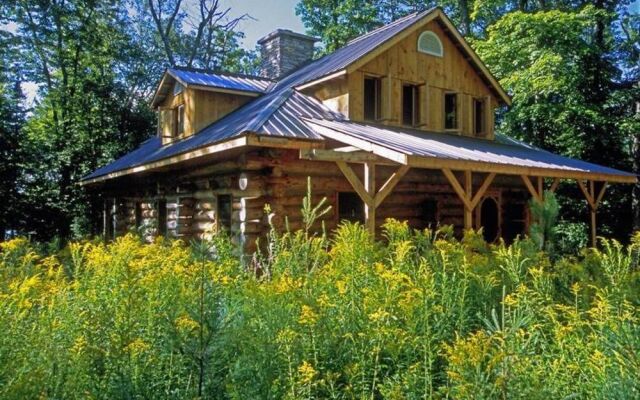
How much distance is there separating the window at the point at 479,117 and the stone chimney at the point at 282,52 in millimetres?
6007

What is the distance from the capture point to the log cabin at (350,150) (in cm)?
863

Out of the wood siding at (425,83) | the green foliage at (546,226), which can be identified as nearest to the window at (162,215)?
the wood siding at (425,83)

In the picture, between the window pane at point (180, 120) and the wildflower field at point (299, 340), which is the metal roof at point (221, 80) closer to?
the window pane at point (180, 120)

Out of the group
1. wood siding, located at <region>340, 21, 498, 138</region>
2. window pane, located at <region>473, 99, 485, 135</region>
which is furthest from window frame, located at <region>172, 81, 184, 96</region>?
window pane, located at <region>473, 99, 485, 135</region>

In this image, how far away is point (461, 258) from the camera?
10.5 feet

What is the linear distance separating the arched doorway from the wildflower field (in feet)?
37.4

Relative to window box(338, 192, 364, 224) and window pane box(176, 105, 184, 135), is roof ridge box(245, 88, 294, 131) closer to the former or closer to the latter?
window box(338, 192, 364, 224)

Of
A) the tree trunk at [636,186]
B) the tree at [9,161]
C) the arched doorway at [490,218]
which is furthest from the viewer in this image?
the tree trunk at [636,186]

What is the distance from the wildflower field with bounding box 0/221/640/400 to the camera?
171cm

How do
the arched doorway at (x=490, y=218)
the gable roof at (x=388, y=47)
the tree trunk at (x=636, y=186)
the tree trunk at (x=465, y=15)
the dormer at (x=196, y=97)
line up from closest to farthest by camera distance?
the gable roof at (x=388, y=47)
the dormer at (x=196, y=97)
the arched doorway at (x=490, y=218)
the tree trunk at (x=636, y=186)
the tree trunk at (x=465, y=15)

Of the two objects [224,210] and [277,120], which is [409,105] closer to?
[277,120]

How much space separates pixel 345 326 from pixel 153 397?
900 mm

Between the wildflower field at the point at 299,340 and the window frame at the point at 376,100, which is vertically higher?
the window frame at the point at 376,100

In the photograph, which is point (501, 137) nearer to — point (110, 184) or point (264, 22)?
point (110, 184)
